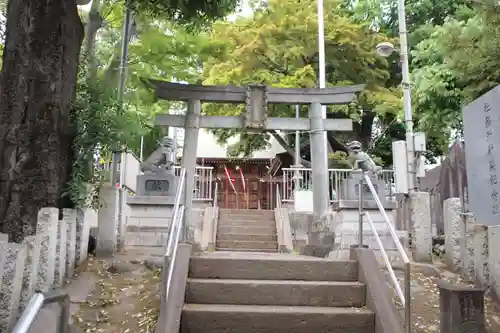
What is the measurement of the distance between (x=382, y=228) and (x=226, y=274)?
4950 mm

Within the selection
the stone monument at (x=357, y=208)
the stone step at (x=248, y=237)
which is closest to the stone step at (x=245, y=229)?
the stone step at (x=248, y=237)

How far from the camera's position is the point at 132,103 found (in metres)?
11.6

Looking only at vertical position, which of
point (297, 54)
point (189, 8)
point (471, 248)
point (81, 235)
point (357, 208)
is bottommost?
point (471, 248)

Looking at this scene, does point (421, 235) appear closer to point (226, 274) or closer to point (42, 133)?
point (226, 274)

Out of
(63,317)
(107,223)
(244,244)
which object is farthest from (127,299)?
(244,244)

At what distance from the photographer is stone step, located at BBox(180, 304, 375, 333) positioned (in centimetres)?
502

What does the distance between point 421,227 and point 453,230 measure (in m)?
0.93

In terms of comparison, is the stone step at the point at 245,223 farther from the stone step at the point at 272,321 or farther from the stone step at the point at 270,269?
the stone step at the point at 272,321

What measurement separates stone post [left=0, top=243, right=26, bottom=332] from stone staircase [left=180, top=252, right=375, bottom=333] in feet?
5.52

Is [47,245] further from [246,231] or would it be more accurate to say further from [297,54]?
[297,54]

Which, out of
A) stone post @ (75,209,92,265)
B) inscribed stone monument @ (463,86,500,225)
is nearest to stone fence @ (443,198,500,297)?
inscribed stone monument @ (463,86,500,225)

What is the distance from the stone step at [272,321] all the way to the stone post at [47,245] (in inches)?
63.2

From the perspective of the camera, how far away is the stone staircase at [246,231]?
1220 cm

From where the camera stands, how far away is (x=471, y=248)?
7.00m
